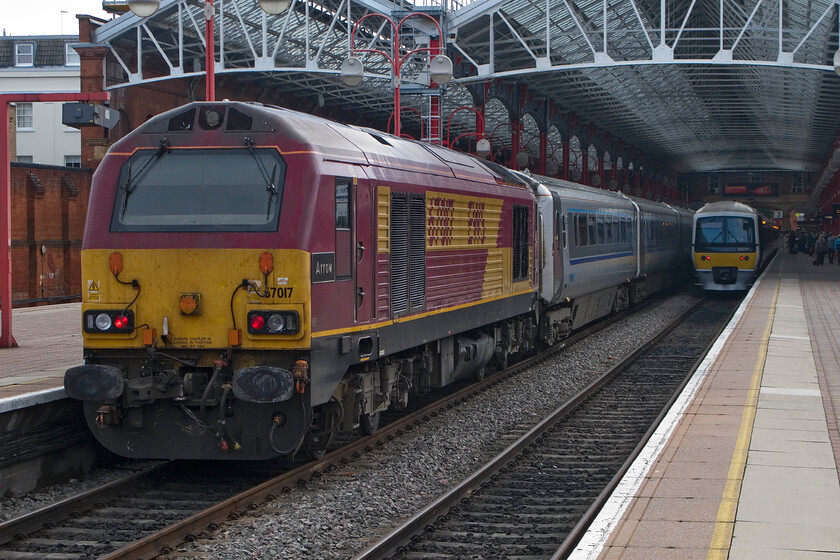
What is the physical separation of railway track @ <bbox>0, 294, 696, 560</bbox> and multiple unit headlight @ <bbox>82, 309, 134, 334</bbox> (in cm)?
141

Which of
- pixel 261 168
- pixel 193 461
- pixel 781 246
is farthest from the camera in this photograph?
pixel 781 246

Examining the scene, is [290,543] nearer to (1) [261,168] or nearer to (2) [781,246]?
(1) [261,168]

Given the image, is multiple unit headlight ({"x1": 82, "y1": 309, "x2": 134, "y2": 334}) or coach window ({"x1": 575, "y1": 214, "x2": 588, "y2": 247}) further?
coach window ({"x1": 575, "y1": 214, "x2": 588, "y2": 247})

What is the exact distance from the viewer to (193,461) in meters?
10.9

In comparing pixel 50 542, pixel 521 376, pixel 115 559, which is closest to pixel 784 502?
pixel 115 559

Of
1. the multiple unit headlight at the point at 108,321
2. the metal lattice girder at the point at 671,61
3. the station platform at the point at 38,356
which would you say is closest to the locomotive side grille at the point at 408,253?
the multiple unit headlight at the point at 108,321

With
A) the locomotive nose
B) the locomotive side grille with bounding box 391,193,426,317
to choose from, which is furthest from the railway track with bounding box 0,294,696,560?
the locomotive side grille with bounding box 391,193,426,317

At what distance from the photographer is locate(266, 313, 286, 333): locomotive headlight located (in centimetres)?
920

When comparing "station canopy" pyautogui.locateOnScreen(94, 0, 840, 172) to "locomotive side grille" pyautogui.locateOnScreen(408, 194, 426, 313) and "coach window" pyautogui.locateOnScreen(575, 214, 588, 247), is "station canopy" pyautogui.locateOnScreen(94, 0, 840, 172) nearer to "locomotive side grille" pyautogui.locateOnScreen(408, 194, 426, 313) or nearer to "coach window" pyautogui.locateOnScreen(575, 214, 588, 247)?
"coach window" pyautogui.locateOnScreen(575, 214, 588, 247)

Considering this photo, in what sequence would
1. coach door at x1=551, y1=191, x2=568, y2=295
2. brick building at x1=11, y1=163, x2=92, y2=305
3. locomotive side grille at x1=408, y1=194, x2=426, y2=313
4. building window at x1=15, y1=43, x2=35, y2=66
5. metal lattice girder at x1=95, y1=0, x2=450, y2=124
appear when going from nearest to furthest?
locomotive side grille at x1=408, y1=194, x2=426, y2=313, coach door at x1=551, y1=191, x2=568, y2=295, brick building at x1=11, y1=163, x2=92, y2=305, metal lattice girder at x1=95, y1=0, x2=450, y2=124, building window at x1=15, y1=43, x2=35, y2=66

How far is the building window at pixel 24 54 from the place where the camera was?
2472 inches

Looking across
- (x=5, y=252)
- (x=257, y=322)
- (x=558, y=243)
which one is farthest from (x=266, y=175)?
(x=558, y=243)

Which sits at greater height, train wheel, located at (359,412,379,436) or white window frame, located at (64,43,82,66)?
white window frame, located at (64,43,82,66)

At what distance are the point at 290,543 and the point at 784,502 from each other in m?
3.77
